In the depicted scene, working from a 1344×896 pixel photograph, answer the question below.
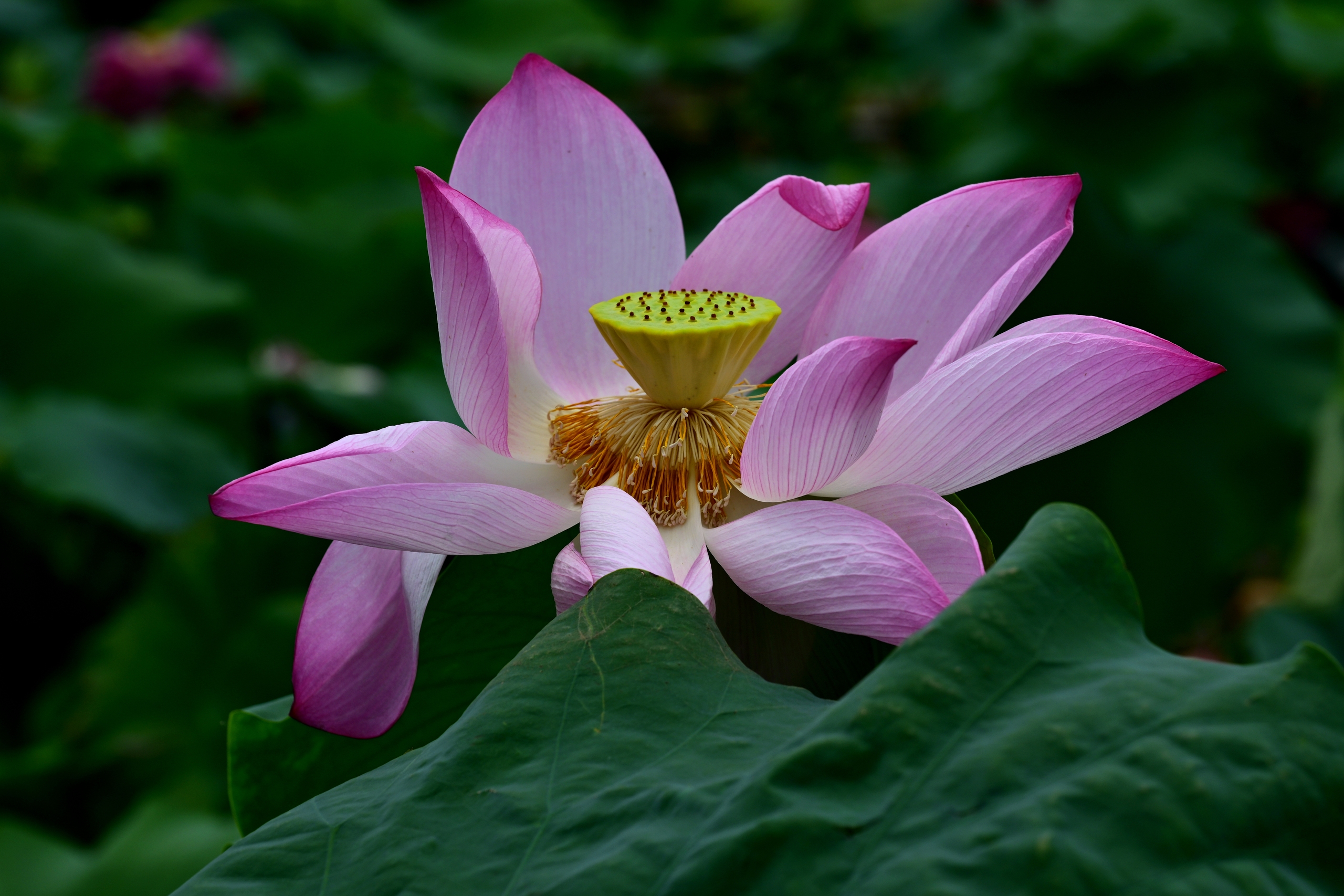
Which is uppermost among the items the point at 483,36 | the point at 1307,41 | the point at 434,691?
the point at 483,36

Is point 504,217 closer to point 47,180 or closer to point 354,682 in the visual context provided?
point 354,682

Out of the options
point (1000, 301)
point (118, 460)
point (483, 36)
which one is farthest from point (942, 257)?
point (483, 36)

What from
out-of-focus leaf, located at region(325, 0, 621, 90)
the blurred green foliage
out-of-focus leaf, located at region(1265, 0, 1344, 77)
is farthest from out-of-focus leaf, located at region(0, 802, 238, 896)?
out-of-focus leaf, located at region(325, 0, 621, 90)

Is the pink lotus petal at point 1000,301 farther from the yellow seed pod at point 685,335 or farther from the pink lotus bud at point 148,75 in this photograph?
the pink lotus bud at point 148,75

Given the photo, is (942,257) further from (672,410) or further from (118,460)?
(118,460)

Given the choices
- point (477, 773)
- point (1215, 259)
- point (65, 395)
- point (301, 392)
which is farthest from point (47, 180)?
point (477, 773)

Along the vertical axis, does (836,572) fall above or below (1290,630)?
above
